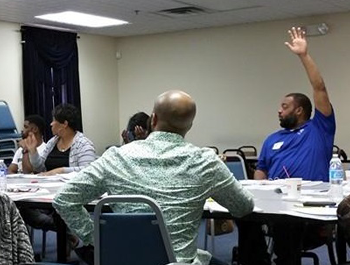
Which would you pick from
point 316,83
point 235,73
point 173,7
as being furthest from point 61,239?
point 235,73

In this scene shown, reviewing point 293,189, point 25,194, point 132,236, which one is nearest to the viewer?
point 132,236

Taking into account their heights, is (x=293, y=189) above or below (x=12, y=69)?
below

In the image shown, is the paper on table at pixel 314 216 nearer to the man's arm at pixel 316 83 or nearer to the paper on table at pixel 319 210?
the paper on table at pixel 319 210

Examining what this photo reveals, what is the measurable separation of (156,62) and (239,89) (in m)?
1.66

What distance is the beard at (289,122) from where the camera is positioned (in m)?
4.50

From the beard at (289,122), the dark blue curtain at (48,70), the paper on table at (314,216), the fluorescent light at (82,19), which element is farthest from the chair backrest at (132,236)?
the dark blue curtain at (48,70)

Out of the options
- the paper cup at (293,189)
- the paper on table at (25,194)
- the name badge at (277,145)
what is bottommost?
the paper on table at (25,194)

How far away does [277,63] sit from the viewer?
932cm

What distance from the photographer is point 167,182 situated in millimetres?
2389

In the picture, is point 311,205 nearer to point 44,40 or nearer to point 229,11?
point 229,11

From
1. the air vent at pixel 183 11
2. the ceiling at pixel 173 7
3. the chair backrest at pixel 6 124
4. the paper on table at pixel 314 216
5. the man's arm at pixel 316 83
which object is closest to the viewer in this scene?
the paper on table at pixel 314 216

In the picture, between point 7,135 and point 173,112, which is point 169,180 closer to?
point 173,112

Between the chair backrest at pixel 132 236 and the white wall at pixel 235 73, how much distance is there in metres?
7.00

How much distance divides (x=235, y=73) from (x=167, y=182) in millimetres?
7485
